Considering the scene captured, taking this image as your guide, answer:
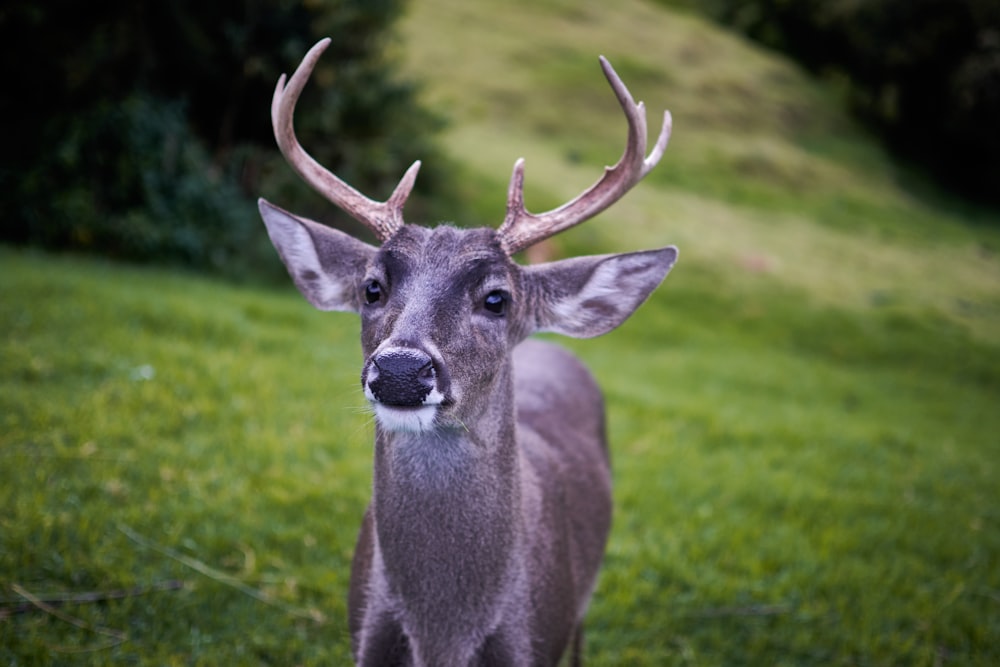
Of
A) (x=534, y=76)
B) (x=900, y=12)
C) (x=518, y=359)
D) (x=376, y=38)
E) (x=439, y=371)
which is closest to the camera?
(x=439, y=371)

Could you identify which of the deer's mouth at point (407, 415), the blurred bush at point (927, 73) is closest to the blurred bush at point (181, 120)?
the deer's mouth at point (407, 415)

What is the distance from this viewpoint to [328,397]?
637 cm

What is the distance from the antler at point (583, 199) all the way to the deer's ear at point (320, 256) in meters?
0.56

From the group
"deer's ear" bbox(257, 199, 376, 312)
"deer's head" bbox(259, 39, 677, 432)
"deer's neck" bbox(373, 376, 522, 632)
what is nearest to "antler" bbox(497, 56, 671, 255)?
"deer's head" bbox(259, 39, 677, 432)

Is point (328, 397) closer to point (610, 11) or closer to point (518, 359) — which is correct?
point (518, 359)

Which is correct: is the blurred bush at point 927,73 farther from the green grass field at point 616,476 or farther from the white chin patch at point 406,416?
the white chin patch at point 406,416

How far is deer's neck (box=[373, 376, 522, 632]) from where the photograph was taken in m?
2.67

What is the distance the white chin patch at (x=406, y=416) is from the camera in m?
2.27

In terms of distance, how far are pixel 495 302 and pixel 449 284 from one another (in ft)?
0.66

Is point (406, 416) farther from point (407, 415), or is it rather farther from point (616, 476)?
point (616, 476)

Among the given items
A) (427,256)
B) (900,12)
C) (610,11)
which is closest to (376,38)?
(427,256)

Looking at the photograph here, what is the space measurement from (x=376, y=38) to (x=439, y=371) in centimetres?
981

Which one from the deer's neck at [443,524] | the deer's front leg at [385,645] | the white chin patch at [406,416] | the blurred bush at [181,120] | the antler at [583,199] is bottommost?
the blurred bush at [181,120]

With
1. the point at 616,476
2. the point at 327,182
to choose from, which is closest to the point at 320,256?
the point at 327,182
